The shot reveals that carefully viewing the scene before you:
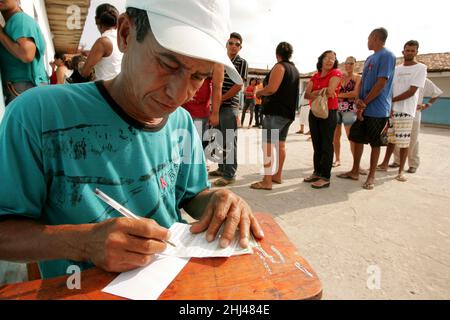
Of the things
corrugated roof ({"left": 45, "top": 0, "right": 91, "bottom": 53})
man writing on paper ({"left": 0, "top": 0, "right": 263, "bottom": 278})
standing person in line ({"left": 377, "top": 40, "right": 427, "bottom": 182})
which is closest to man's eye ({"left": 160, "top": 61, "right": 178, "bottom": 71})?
man writing on paper ({"left": 0, "top": 0, "right": 263, "bottom": 278})

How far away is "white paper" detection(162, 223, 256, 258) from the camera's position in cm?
91

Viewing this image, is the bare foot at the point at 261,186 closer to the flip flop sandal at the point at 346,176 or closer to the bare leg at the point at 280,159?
the bare leg at the point at 280,159

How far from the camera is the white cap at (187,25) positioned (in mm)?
853

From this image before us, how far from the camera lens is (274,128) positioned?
385 cm

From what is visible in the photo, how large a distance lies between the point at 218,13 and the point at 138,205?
29.3 inches

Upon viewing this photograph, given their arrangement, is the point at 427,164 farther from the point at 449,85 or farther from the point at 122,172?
the point at 449,85

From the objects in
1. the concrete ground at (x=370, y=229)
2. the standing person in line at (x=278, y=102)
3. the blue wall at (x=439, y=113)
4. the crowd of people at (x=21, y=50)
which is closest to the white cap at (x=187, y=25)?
the crowd of people at (x=21, y=50)

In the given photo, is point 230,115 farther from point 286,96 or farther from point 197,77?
point 197,77

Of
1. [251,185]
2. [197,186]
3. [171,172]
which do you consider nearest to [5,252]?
[171,172]

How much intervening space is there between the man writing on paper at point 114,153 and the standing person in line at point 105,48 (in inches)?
83.8

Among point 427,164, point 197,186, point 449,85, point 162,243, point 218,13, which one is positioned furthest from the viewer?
point 449,85

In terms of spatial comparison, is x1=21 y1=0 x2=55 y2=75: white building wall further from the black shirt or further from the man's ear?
the man's ear

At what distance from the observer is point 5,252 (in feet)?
2.64

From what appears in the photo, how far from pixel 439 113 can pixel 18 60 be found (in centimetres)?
2039
